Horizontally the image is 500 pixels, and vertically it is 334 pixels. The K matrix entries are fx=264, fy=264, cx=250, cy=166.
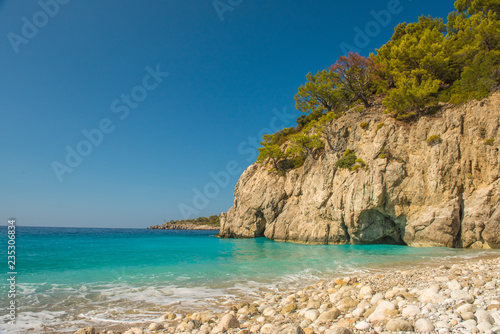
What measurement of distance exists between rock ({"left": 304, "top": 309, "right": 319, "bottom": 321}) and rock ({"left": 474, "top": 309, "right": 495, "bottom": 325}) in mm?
2884

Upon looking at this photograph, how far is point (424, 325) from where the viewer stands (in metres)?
4.25

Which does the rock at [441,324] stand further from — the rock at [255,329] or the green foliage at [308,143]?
the green foliage at [308,143]

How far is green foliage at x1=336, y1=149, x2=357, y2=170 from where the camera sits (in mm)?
29530

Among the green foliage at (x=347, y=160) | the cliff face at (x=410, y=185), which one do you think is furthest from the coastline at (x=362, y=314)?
the green foliage at (x=347, y=160)

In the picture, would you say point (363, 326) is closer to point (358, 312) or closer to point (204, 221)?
point (358, 312)

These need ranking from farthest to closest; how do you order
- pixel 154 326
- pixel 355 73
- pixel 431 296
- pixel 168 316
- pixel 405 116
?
pixel 355 73 → pixel 405 116 → pixel 168 316 → pixel 154 326 → pixel 431 296

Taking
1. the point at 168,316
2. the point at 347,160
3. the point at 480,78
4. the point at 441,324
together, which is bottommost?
the point at 168,316

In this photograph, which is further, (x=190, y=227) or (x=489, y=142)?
(x=190, y=227)

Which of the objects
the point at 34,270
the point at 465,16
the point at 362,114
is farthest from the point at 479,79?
the point at 34,270

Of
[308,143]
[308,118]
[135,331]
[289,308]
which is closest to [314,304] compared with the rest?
[289,308]

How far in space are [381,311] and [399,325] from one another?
2.56 feet

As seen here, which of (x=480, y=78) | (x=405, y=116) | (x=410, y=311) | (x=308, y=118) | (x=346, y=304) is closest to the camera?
(x=410, y=311)

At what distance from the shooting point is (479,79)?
924 inches

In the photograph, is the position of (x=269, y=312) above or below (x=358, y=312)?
below
